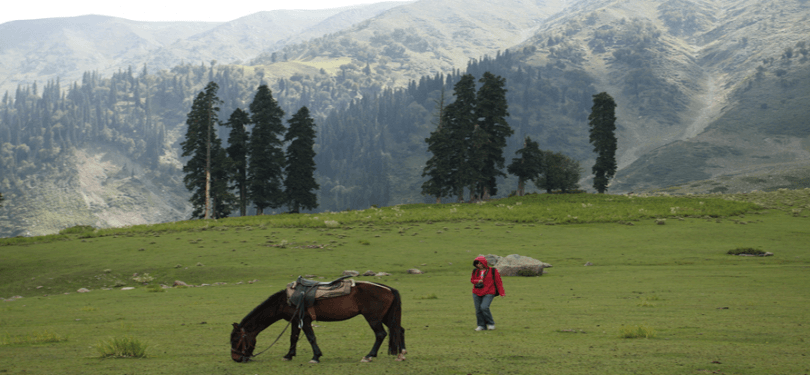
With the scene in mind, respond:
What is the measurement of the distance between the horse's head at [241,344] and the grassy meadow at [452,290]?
16cm

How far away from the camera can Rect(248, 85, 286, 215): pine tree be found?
73.1m

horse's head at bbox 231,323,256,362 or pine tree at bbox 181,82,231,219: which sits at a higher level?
pine tree at bbox 181,82,231,219

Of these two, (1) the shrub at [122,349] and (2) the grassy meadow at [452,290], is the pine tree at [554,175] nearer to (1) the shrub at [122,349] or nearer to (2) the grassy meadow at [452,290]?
(2) the grassy meadow at [452,290]

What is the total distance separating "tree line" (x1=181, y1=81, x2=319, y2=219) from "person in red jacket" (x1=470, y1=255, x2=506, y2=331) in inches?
2357

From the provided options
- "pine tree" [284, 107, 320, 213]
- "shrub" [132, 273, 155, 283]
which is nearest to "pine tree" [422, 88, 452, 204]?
"pine tree" [284, 107, 320, 213]

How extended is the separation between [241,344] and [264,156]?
6645 cm

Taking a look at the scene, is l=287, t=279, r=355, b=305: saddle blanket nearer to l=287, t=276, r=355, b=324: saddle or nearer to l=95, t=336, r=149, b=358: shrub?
l=287, t=276, r=355, b=324: saddle

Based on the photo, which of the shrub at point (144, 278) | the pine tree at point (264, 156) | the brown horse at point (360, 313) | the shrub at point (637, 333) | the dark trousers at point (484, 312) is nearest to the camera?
the brown horse at point (360, 313)

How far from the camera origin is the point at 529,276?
26.6m

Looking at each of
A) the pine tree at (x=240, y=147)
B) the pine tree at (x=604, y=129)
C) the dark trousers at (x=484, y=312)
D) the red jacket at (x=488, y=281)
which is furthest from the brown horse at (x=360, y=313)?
the pine tree at (x=604, y=129)

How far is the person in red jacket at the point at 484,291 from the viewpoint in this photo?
12.8 meters

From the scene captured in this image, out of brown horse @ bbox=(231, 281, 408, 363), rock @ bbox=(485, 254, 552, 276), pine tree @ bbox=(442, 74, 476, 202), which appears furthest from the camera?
pine tree @ bbox=(442, 74, 476, 202)

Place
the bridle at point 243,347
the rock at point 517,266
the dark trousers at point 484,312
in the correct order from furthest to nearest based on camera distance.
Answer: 1. the rock at point 517,266
2. the dark trousers at point 484,312
3. the bridle at point 243,347

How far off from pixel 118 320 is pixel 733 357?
16.4m
